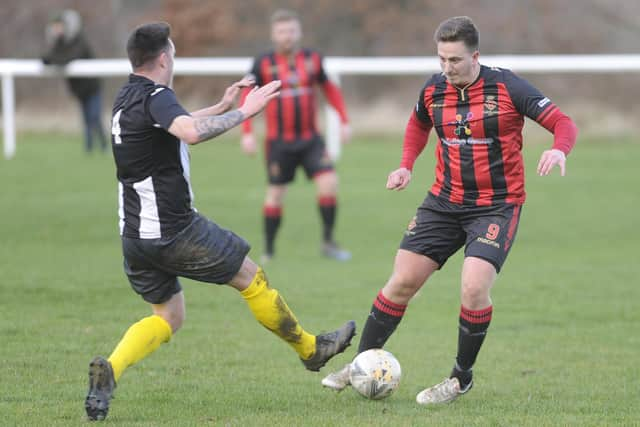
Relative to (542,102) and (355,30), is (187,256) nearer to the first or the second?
(542,102)

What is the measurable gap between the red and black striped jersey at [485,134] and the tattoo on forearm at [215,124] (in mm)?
1292

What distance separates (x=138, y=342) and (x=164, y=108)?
3.68ft

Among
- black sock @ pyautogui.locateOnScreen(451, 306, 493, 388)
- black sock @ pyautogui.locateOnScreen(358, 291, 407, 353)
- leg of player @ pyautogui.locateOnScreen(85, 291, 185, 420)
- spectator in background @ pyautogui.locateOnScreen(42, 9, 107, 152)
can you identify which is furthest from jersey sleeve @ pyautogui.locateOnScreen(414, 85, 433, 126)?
spectator in background @ pyautogui.locateOnScreen(42, 9, 107, 152)

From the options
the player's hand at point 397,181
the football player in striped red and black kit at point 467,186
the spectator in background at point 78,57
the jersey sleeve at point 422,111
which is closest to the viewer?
the football player in striped red and black kit at point 467,186

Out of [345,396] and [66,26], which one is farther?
[66,26]

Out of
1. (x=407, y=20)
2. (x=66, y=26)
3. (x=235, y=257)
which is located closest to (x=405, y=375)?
(x=235, y=257)

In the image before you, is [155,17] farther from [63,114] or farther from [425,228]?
[425,228]

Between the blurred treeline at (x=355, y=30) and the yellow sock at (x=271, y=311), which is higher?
the yellow sock at (x=271, y=311)

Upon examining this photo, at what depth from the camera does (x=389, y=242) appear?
454 inches

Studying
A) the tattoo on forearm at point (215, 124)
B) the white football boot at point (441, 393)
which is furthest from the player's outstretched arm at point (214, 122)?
the white football boot at point (441, 393)

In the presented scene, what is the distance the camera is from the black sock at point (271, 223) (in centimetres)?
1046

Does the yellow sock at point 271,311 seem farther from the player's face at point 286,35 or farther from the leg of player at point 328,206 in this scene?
the player's face at point 286,35

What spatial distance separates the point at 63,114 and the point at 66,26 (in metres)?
8.50

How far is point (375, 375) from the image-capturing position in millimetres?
5484
